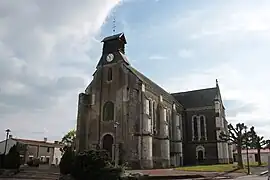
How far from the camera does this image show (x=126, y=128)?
40625 millimetres

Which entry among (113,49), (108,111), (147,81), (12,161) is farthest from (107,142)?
(113,49)

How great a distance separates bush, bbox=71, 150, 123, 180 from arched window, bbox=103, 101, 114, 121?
20.3 meters

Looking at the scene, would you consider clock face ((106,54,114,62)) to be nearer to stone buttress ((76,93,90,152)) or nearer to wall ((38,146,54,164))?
stone buttress ((76,93,90,152))

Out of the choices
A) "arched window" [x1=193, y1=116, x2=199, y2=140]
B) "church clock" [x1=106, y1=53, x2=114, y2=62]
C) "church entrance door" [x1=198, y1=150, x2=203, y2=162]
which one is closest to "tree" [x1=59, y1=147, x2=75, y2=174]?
"church clock" [x1=106, y1=53, x2=114, y2=62]

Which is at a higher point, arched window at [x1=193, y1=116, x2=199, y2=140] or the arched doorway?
arched window at [x1=193, y1=116, x2=199, y2=140]

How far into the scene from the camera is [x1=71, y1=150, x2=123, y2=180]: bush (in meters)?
21.8

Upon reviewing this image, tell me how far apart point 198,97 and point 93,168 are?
158 feet

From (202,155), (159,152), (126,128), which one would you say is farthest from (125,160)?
(202,155)

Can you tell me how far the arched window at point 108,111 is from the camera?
142 ft

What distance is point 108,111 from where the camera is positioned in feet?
143

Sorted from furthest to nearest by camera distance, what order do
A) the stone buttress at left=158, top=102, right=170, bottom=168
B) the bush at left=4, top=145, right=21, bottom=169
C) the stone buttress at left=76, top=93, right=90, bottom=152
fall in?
1. the stone buttress at left=158, top=102, right=170, bottom=168
2. the stone buttress at left=76, top=93, right=90, bottom=152
3. the bush at left=4, top=145, right=21, bottom=169

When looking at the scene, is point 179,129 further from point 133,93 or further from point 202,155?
point 133,93

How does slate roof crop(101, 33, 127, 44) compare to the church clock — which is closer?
the church clock

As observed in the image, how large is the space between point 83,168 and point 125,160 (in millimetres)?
17616
